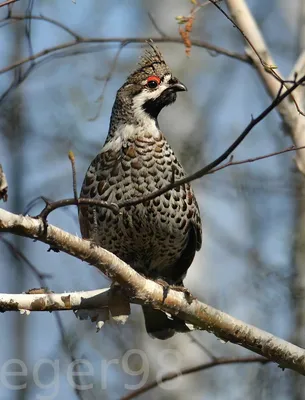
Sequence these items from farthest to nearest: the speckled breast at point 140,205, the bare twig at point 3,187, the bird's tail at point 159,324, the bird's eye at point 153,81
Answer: the bird's eye at point 153,81
the bird's tail at point 159,324
the speckled breast at point 140,205
the bare twig at point 3,187

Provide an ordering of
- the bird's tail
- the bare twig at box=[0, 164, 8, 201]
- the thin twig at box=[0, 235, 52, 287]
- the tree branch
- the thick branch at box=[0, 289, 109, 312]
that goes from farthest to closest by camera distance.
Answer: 1. the bird's tail
2. the tree branch
3. the thick branch at box=[0, 289, 109, 312]
4. the thin twig at box=[0, 235, 52, 287]
5. the bare twig at box=[0, 164, 8, 201]

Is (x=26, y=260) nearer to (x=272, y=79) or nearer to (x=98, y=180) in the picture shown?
(x=98, y=180)

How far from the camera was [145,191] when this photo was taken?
4.94 m

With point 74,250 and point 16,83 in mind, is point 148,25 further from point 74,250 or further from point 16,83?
point 74,250

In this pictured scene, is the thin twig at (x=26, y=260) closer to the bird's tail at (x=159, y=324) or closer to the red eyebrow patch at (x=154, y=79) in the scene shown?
the bird's tail at (x=159, y=324)

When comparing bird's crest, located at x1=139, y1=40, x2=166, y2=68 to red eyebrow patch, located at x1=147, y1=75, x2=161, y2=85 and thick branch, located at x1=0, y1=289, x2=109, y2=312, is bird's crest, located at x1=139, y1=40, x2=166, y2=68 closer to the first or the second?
red eyebrow patch, located at x1=147, y1=75, x2=161, y2=85

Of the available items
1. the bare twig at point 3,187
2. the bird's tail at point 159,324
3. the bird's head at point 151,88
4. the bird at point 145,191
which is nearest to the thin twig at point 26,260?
the bare twig at point 3,187

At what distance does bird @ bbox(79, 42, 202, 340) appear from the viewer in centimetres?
496

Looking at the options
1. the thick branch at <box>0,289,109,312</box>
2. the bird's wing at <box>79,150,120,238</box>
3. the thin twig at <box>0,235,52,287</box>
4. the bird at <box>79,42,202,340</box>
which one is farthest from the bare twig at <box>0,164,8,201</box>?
the bird's wing at <box>79,150,120,238</box>

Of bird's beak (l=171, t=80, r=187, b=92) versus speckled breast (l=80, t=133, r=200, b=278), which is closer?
speckled breast (l=80, t=133, r=200, b=278)

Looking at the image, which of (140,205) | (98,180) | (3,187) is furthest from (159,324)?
(3,187)

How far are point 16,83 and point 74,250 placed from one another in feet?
4.82

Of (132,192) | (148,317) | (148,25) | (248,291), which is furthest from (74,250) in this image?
(148,25)

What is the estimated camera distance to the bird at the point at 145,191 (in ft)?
16.3
